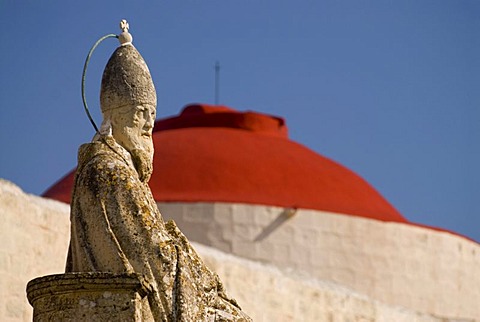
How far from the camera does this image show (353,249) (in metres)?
24.9

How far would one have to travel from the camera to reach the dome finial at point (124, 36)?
8.99m

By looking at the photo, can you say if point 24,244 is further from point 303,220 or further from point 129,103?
point 303,220

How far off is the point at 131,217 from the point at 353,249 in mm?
16736

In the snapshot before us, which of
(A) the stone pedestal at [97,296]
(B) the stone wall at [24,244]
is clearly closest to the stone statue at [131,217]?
(A) the stone pedestal at [97,296]

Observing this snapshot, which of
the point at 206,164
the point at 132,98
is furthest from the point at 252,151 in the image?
the point at 132,98

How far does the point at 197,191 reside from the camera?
25.5 m

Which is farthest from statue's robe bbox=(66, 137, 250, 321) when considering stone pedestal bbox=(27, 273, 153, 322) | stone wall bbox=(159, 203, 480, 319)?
stone wall bbox=(159, 203, 480, 319)

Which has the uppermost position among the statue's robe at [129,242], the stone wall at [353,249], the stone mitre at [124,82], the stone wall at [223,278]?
the stone wall at [353,249]

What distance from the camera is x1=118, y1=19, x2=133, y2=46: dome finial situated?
8992 mm

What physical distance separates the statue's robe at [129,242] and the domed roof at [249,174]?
16154 mm

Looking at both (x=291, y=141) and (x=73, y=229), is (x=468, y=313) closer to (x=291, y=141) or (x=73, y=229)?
(x=291, y=141)

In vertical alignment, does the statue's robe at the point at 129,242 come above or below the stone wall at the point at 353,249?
below

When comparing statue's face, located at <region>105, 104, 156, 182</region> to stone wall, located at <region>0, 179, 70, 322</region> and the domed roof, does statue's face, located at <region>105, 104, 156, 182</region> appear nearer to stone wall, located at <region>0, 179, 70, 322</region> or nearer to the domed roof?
stone wall, located at <region>0, 179, 70, 322</region>

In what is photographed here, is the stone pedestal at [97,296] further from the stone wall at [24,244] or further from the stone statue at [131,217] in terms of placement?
the stone wall at [24,244]
